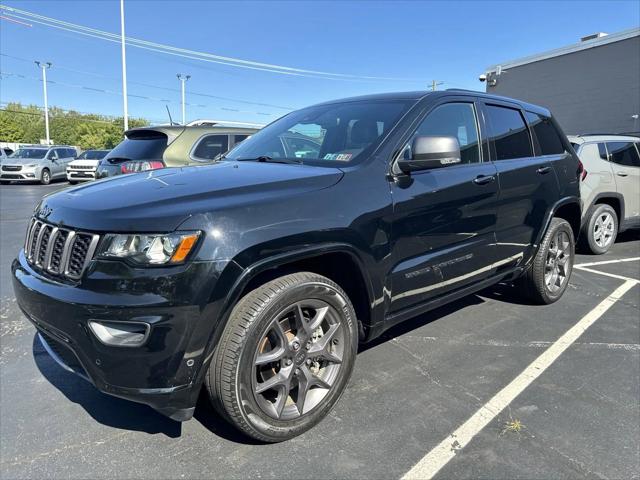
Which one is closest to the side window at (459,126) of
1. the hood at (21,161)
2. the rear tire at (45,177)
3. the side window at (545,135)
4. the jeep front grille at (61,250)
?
the side window at (545,135)

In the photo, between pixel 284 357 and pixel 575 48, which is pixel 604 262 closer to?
pixel 284 357

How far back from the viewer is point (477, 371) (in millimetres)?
3273

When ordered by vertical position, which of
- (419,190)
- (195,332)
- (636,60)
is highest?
(636,60)

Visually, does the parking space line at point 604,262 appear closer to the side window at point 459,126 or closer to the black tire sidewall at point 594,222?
the black tire sidewall at point 594,222

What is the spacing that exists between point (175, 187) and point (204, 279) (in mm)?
602

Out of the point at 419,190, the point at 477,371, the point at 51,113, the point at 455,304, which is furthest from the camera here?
the point at 51,113

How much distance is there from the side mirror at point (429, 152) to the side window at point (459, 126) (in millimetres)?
386

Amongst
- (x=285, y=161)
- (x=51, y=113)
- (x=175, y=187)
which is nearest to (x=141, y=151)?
(x=285, y=161)

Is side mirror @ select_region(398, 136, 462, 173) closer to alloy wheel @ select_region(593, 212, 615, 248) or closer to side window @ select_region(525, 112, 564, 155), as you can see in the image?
side window @ select_region(525, 112, 564, 155)

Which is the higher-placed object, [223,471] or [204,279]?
[204,279]

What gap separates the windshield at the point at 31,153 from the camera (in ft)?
67.7

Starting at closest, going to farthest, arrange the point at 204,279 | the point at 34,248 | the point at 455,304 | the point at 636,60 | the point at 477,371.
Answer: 1. the point at 204,279
2. the point at 34,248
3. the point at 477,371
4. the point at 455,304
5. the point at 636,60

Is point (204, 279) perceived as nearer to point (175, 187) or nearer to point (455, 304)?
point (175, 187)

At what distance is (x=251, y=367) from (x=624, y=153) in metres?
7.21
